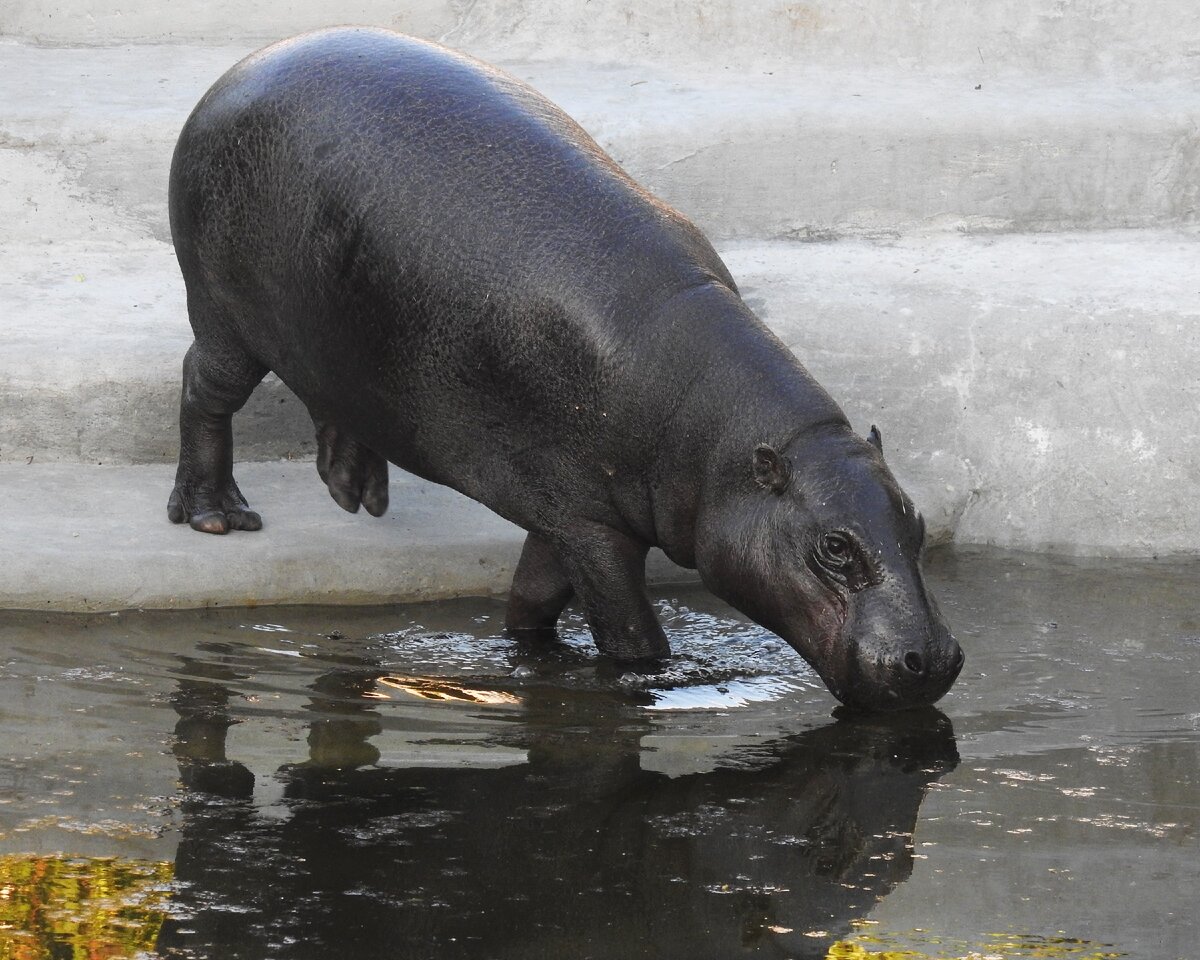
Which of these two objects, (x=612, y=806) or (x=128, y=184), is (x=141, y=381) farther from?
(x=612, y=806)

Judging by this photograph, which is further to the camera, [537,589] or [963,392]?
[963,392]

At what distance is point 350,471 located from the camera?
5.81 meters

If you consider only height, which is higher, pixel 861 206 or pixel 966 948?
pixel 861 206

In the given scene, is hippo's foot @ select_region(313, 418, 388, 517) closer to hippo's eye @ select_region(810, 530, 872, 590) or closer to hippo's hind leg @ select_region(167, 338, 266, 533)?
hippo's hind leg @ select_region(167, 338, 266, 533)

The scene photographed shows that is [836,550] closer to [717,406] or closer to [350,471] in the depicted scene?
[717,406]

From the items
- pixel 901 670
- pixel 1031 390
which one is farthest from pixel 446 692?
pixel 1031 390

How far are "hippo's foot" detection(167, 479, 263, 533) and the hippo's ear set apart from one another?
83.0 inches

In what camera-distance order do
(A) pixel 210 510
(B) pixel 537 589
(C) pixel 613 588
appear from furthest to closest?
(A) pixel 210 510 → (B) pixel 537 589 → (C) pixel 613 588

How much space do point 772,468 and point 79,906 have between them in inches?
76.8

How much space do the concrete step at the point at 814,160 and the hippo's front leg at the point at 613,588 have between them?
350 cm

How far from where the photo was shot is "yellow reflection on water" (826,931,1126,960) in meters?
3.18

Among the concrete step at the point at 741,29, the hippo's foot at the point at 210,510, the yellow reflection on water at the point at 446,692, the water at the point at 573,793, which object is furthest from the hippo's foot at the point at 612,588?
the concrete step at the point at 741,29

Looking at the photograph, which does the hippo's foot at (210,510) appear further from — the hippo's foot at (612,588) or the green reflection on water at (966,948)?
the green reflection on water at (966,948)

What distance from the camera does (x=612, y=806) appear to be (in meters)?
3.91
